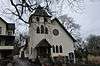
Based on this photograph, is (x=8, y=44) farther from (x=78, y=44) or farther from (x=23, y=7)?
(x=23, y=7)

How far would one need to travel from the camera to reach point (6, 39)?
50.2 m

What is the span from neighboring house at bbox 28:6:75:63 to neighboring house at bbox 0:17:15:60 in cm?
468

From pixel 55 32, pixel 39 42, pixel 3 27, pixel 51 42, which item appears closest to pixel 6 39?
pixel 3 27

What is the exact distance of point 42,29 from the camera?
47.1 metres

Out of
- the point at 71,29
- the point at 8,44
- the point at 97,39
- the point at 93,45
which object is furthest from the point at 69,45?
the point at 97,39

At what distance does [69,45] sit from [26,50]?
9332 mm

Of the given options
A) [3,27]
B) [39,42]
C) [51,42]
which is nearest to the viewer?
[39,42]

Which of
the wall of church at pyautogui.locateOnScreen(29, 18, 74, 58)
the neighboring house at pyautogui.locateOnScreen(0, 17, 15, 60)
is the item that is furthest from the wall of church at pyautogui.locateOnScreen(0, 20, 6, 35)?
the wall of church at pyautogui.locateOnScreen(29, 18, 74, 58)

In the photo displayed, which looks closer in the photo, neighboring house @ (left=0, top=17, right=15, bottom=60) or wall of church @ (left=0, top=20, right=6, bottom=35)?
neighboring house @ (left=0, top=17, right=15, bottom=60)

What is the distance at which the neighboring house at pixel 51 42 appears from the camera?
151 ft

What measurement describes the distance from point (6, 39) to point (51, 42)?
33.1 feet

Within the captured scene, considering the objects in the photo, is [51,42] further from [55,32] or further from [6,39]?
[6,39]

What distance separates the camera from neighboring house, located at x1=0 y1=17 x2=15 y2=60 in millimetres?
47581

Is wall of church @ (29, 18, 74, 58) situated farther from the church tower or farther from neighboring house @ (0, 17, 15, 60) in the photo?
neighboring house @ (0, 17, 15, 60)
